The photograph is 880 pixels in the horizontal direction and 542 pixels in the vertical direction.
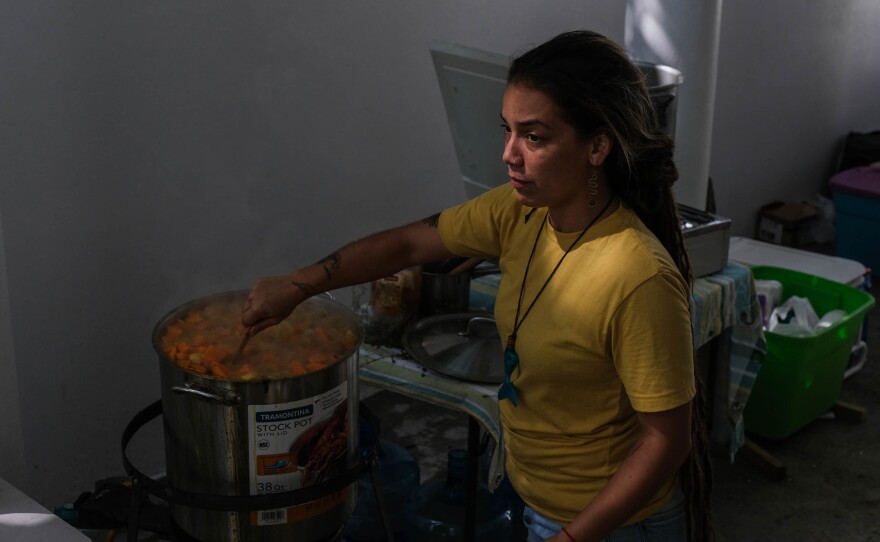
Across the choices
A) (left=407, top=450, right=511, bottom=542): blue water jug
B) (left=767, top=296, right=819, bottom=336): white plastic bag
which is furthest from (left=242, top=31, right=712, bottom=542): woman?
(left=767, top=296, right=819, bottom=336): white plastic bag

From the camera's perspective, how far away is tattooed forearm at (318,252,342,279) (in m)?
2.20

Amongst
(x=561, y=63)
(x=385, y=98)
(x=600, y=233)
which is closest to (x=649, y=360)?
(x=600, y=233)

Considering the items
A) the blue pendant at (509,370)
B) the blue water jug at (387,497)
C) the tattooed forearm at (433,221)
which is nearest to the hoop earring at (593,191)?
the blue pendant at (509,370)

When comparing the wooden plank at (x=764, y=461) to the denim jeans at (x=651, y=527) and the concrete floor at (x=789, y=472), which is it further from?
the denim jeans at (x=651, y=527)

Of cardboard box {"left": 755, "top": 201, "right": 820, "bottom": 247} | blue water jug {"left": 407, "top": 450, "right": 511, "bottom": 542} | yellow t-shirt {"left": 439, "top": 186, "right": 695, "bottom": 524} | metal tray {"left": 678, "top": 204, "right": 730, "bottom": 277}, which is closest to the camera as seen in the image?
yellow t-shirt {"left": 439, "top": 186, "right": 695, "bottom": 524}

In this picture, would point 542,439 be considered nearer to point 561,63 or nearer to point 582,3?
point 561,63

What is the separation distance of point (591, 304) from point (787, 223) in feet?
17.3

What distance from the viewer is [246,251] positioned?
12.4ft

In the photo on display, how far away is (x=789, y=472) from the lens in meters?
4.11

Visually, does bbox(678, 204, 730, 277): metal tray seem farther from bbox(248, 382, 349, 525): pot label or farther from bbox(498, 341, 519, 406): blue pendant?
bbox(248, 382, 349, 525): pot label

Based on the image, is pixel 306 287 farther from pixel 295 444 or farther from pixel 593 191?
pixel 593 191

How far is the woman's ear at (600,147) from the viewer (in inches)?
70.6

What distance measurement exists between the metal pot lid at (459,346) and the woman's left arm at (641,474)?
85cm

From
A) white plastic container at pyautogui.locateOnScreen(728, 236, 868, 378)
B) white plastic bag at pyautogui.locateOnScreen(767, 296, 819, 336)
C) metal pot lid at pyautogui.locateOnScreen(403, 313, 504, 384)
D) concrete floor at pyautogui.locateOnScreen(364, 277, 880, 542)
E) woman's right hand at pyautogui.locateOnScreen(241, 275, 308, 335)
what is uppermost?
woman's right hand at pyautogui.locateOnScreen(241, 275, 308, 335)
